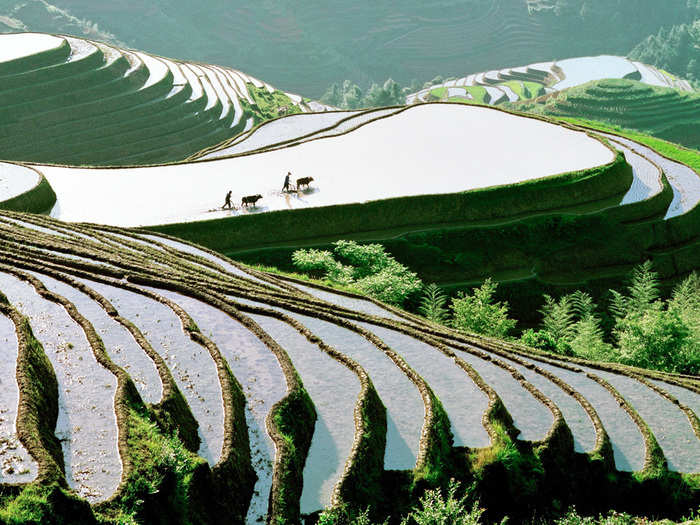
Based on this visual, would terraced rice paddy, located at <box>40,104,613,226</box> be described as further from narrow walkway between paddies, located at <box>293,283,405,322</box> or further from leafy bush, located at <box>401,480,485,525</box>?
leafy bush, located at <box>401,480,485,525</box>

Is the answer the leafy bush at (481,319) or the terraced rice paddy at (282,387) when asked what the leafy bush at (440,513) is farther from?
the leafy bush at (481,319)

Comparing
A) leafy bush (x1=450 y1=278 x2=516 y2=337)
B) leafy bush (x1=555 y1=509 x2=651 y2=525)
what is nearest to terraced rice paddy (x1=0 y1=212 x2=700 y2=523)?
leafy bush (x1=555 y1=509 x2=651 y2=525)

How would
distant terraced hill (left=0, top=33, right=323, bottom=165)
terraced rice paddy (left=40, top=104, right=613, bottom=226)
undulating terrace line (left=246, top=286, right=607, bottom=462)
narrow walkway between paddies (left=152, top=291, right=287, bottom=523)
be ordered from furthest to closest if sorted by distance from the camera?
distant terraced hill (left=0, top=33, right=323, bottom=165) → terraced rice paddy (left=40, top=104, right=613, bottom=226) → undulating terrace line (left=246, top=286, right=607, bottom=462) → narrow walkway between paddies (left=152, top=291, right=287, bottom=523)

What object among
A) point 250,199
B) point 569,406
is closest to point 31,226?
point 250,199

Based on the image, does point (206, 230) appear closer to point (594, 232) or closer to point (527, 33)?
point (594, 232)

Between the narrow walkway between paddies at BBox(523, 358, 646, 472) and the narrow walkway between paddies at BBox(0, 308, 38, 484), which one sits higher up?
the narrow walkway between paddies at BBox(0, 308, 38, 484)

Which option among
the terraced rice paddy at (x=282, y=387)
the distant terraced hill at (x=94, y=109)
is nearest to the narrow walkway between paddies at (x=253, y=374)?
the terraced rice paddy at (x=282, y=387)

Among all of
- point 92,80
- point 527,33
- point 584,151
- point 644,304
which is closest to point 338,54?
→ point 527,33
